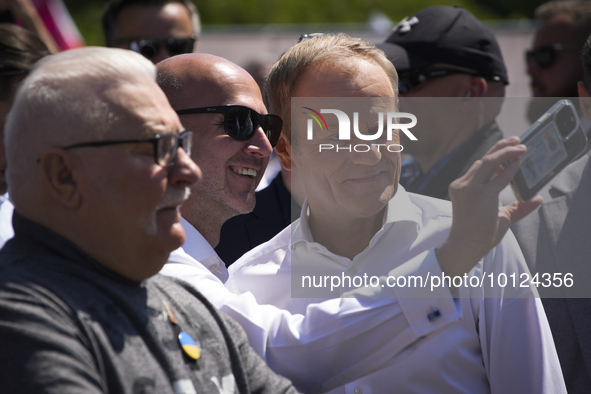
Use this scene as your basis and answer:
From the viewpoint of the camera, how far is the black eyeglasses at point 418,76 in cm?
325

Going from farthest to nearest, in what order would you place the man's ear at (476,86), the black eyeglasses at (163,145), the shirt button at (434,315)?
the man's ear at (476,86), the shirt button at (434,315), the black eyeglasses at (163,145)

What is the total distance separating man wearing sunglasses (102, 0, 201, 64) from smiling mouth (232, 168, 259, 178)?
2.38 metres

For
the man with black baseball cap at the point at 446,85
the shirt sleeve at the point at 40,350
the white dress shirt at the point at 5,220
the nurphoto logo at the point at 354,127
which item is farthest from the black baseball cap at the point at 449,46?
the shirt sleeve at the point at 40,350

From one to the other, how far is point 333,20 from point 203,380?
699 inches

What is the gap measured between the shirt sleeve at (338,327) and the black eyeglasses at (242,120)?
572 mm

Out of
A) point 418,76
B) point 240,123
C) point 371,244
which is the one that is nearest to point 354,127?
point 371,244

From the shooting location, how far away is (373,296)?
5.88ft

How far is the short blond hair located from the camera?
2.11 meters

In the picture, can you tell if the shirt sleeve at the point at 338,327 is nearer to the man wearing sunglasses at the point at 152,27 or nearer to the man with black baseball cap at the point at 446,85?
the man with black baseball cap at the point at 446,85

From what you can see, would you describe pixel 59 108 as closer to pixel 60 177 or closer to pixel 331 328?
pixel 60 177

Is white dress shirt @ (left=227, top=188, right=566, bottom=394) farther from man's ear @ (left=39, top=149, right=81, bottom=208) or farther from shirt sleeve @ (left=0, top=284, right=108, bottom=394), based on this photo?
man's ear @ (left=39, top=149, right=81, bottom=208)

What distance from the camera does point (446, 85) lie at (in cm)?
327

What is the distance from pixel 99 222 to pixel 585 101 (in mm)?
2020

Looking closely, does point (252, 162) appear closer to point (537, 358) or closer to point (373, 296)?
point (373, 296)
